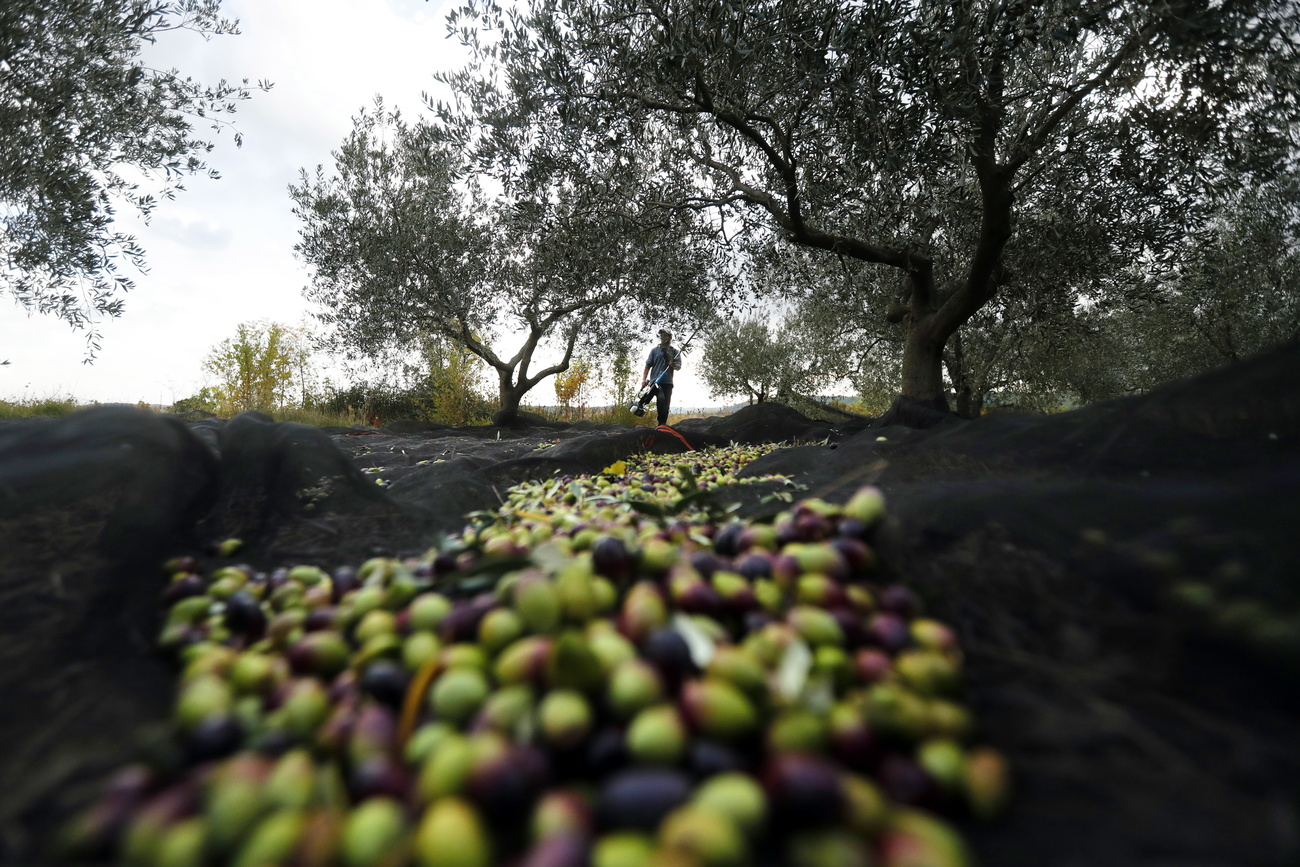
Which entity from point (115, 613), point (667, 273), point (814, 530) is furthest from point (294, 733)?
point (667, 273)

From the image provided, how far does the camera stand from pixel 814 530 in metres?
1.68

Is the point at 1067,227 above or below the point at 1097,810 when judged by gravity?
above

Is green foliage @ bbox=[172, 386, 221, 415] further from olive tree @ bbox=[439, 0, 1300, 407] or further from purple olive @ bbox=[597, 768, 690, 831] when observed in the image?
purple olive @ bbox=[597, 768, 690, 831]

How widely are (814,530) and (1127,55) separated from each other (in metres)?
5.54

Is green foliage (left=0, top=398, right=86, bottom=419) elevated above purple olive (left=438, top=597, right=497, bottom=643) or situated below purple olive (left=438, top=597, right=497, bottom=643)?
above

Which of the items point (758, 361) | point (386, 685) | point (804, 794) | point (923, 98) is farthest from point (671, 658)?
point (758, 361)

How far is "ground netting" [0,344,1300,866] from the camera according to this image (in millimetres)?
854

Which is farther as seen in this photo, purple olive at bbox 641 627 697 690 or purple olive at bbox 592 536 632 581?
purple olive at bbox 592 536 632 581

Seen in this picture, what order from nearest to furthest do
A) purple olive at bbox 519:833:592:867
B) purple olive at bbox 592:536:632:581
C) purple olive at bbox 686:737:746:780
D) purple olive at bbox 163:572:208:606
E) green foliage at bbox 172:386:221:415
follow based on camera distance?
purple olive at bbox 519:833:592:867
purple olive at bbox 686:737:746:780
purple olive at bbox 592:536:632:581
purple olive at bbox 163:572:208:606
green foliage at bbox 172:386:221:415

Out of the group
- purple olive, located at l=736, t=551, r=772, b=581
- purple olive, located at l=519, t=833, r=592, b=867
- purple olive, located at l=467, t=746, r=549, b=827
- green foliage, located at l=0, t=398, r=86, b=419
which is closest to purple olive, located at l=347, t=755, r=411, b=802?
purple olive, located at l=467, t=746, r=549, b=827

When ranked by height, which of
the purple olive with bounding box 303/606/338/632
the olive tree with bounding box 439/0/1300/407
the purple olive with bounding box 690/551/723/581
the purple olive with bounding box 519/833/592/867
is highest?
the olive tree with bounding box 439/0/1300/407

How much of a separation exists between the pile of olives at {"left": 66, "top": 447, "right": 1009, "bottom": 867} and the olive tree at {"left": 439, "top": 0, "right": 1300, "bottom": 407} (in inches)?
173

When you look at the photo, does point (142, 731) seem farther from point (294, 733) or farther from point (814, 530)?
point (814, 530)

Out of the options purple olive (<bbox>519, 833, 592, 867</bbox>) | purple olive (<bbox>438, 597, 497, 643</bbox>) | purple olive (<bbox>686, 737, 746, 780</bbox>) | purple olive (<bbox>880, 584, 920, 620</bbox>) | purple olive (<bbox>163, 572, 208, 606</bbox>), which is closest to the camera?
purple olive (<bbox>519, 833, 592, 867</bbox>)
